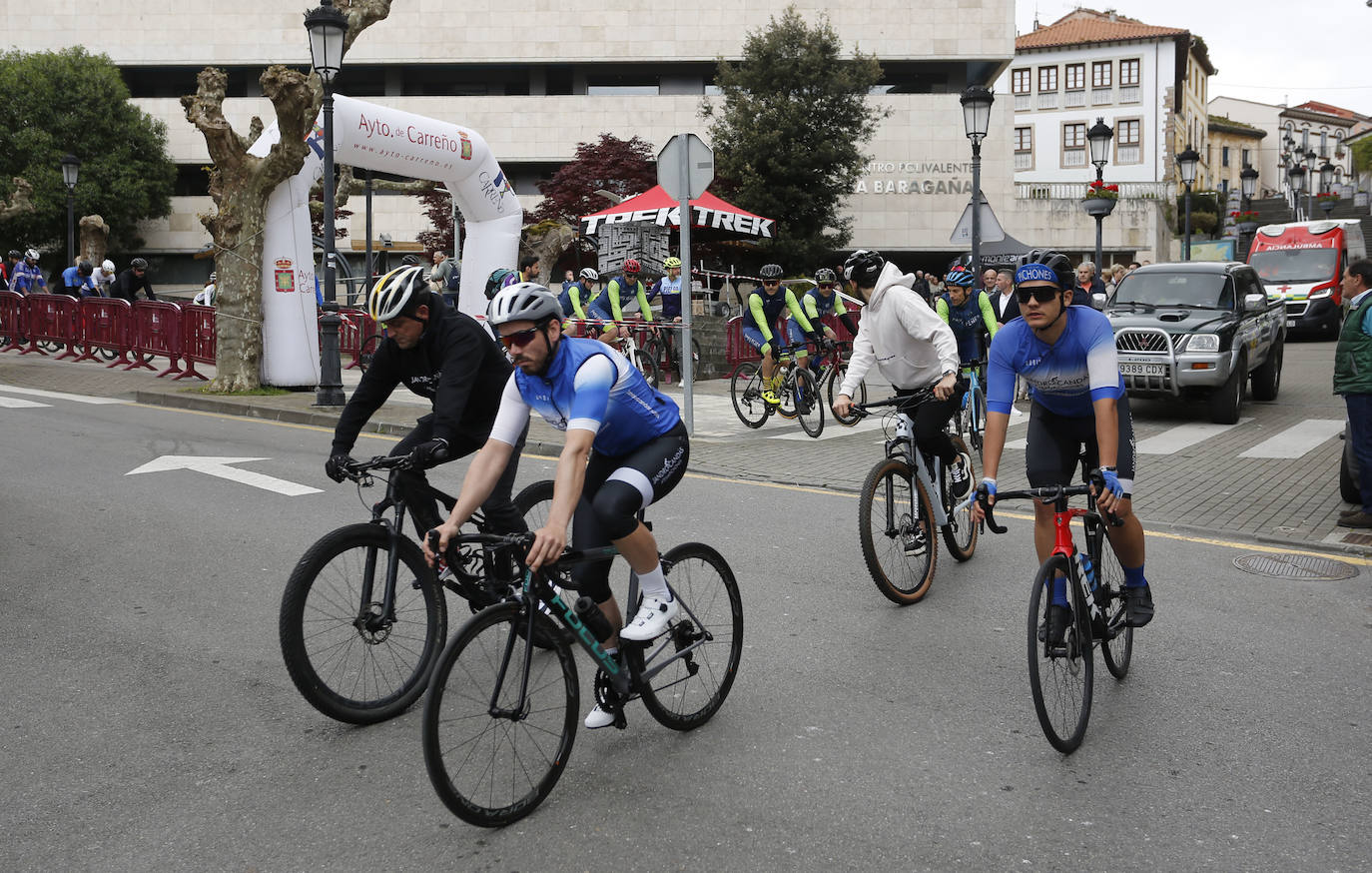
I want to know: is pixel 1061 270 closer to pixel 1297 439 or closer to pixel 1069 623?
pixel 1069 623

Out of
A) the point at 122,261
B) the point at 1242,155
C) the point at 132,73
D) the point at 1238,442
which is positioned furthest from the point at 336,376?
the point at 1242,155

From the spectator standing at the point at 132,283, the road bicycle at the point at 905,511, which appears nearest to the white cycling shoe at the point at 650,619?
the road bicycle at the point at 905,511

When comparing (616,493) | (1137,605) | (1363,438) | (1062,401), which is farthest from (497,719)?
(1363,438)

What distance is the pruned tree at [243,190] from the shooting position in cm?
1577

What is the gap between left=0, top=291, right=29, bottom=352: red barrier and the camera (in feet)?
74.3

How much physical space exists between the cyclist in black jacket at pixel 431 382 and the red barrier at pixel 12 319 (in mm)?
20631

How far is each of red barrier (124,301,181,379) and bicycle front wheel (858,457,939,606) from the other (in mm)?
15806

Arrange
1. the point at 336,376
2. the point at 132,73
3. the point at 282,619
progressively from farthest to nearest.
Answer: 1. the point at 132,73
2. the point at 336,376
3. the point at 282,619

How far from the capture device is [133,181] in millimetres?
47062

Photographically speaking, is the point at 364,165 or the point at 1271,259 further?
the point at 1271,259

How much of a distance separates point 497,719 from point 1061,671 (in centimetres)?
200

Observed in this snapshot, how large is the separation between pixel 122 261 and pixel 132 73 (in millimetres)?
8602

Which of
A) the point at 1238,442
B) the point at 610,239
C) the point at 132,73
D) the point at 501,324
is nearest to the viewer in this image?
the point at 501,324

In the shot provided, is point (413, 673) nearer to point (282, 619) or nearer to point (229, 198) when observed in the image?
point (282, 619)
